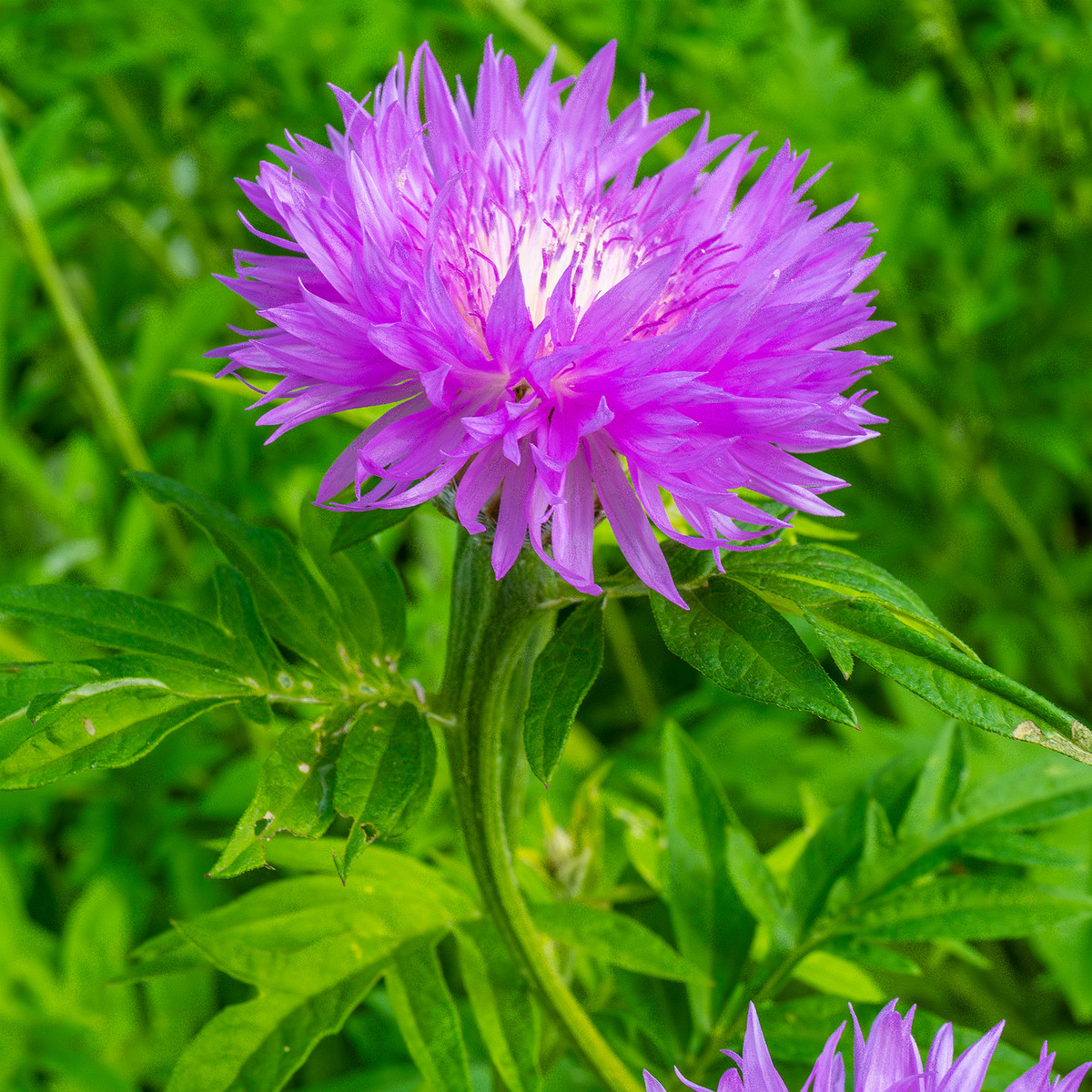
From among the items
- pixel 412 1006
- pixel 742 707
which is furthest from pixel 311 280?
pixel 742 707

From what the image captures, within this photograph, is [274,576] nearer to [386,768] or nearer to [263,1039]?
[386,768]

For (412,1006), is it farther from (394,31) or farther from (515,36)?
(515,36)

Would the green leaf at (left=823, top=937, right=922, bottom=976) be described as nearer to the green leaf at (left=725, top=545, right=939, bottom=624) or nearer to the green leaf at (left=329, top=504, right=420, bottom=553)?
the green leaf at (left=725, top=545, right=939, bottom=624)

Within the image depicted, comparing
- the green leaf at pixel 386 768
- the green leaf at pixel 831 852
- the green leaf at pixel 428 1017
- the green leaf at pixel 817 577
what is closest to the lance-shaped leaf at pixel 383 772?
the green leaf at pixel 386 768

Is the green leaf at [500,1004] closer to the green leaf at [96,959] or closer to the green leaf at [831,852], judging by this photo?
the green leaf at [831,852]

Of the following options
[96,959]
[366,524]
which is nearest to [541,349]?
[366,524]

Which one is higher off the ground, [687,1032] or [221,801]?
[687,1032]

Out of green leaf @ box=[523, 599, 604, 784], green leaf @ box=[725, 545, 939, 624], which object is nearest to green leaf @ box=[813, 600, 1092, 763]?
green leaf @ box=[725, 545, 939, 624]
